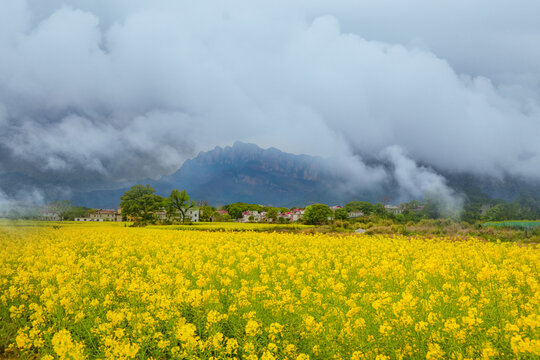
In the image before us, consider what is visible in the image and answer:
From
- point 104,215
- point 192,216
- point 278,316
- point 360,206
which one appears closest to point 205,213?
point 192,216

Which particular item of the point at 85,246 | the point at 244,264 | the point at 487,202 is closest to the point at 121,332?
the point at 244,264

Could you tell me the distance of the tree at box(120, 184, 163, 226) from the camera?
50906 mm

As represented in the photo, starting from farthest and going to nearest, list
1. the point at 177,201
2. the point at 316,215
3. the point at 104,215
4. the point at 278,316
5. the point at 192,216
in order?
the point at 104,215 < the point at 192,216 < the point at 316,215 < the point at 177,201 < the point at 278,316

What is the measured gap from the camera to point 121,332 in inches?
180

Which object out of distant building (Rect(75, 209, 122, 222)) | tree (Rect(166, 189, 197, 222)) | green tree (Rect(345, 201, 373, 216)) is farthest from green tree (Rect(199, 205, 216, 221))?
green tree (Rect(345, 201, 373, 216))

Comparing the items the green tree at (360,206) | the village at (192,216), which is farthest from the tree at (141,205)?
the green tree at (360,206)

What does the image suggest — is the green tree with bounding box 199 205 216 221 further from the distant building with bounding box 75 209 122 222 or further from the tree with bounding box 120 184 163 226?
the distant building with bounding box 75 209 122 222

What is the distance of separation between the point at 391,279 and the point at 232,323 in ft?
13.3

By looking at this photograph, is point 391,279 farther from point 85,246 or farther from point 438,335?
point 85,246

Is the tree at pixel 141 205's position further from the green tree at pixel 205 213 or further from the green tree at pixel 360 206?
the green tree at pixel 360 206

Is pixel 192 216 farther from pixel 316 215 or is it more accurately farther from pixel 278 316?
pixel 278 316

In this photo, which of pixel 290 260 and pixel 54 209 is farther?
pixel 54 209

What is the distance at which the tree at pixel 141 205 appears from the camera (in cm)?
5091

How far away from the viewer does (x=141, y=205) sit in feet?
168
